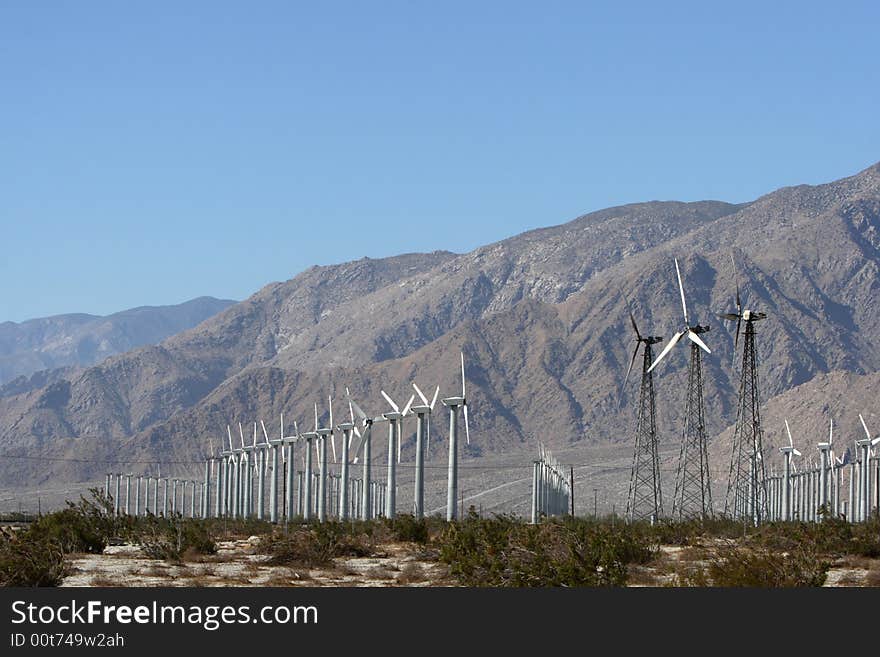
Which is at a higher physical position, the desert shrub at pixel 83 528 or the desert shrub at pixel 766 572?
the desert shrub at pixel 766 572

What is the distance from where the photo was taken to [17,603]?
71.7 feet

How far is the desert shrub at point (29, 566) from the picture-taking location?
3105 centimetres

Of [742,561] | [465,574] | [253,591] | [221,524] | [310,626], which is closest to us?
[310,626]

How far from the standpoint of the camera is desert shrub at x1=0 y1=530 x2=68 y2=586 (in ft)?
102

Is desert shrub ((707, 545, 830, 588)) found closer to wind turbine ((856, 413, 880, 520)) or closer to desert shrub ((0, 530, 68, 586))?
desert shrub ((0, 530, 68, 586))

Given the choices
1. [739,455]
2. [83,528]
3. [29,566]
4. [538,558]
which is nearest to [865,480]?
[739,455]

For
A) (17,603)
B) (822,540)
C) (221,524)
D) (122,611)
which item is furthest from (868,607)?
(221,524)

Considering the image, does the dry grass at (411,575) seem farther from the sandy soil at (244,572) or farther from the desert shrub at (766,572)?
the desert shrub at (766,572)

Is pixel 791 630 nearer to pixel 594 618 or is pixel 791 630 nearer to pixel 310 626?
pixel 594 618

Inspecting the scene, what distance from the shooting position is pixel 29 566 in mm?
31531

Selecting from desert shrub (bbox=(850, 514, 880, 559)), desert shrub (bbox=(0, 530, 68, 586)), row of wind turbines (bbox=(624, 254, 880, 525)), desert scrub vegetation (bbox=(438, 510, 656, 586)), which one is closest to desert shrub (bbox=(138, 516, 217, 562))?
desert shrub (bbox=(0, 530, 68, 586))

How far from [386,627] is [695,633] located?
4233mm

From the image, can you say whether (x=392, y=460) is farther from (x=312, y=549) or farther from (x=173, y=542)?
(x=312, y=549)

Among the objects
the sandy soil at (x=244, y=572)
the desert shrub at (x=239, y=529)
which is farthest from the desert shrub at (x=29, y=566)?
the desert shrub at (x=239, y=529)
